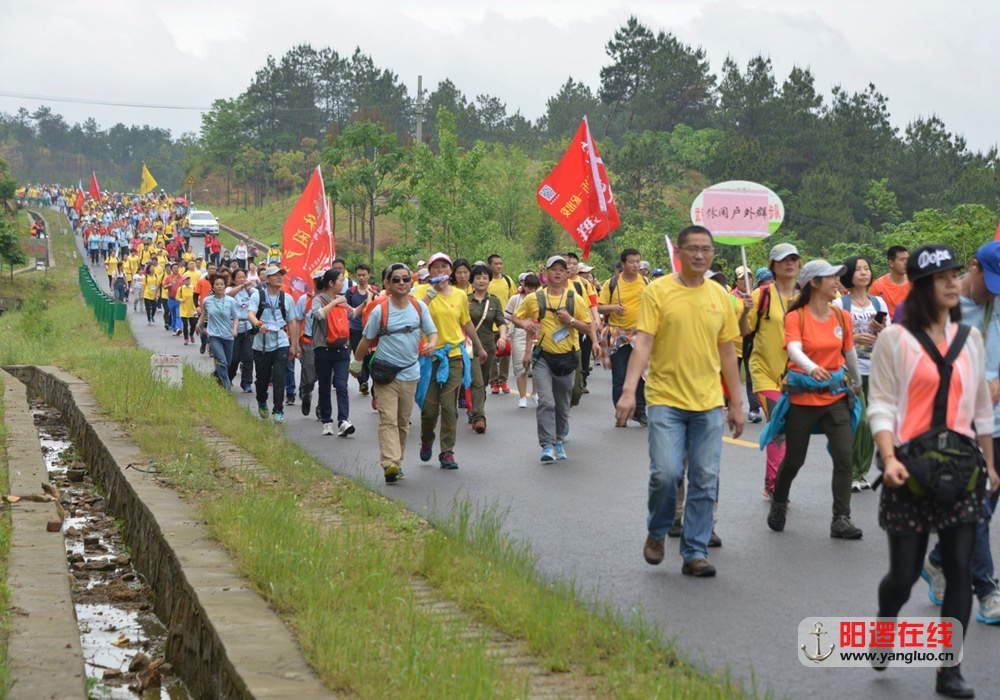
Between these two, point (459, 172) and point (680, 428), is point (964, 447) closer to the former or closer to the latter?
point (680, 428)

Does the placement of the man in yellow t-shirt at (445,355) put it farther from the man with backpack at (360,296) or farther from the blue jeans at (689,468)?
the man with backpack at (360,296)

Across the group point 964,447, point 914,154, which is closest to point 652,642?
point 964,447

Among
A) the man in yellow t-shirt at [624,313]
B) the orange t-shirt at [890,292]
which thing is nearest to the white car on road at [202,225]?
the man in yellow t-shirt at [624,313]

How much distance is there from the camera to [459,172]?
42.2 m

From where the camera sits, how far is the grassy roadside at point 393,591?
4914mm

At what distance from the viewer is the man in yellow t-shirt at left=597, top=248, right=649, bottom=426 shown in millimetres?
13781

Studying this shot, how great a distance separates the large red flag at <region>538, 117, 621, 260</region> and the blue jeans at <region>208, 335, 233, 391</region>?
5302 millimetres

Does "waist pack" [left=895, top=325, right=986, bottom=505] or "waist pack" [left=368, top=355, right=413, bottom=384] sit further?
"waist pack" [left=368, top=355, right=413, bottom=384]

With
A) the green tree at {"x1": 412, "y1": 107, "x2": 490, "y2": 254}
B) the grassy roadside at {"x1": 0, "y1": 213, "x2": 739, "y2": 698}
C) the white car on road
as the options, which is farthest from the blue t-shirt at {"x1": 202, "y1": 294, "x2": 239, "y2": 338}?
the white car on road

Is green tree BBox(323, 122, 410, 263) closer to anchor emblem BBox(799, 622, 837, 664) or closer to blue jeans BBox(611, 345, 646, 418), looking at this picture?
blue jeans BBox(611, 345, 646, 418)

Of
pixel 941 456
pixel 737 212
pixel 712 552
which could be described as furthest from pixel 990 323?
pixel 737 212

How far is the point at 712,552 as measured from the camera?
776 cm

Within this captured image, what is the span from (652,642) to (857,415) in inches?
138

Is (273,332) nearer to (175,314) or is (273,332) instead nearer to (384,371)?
(384,371)
